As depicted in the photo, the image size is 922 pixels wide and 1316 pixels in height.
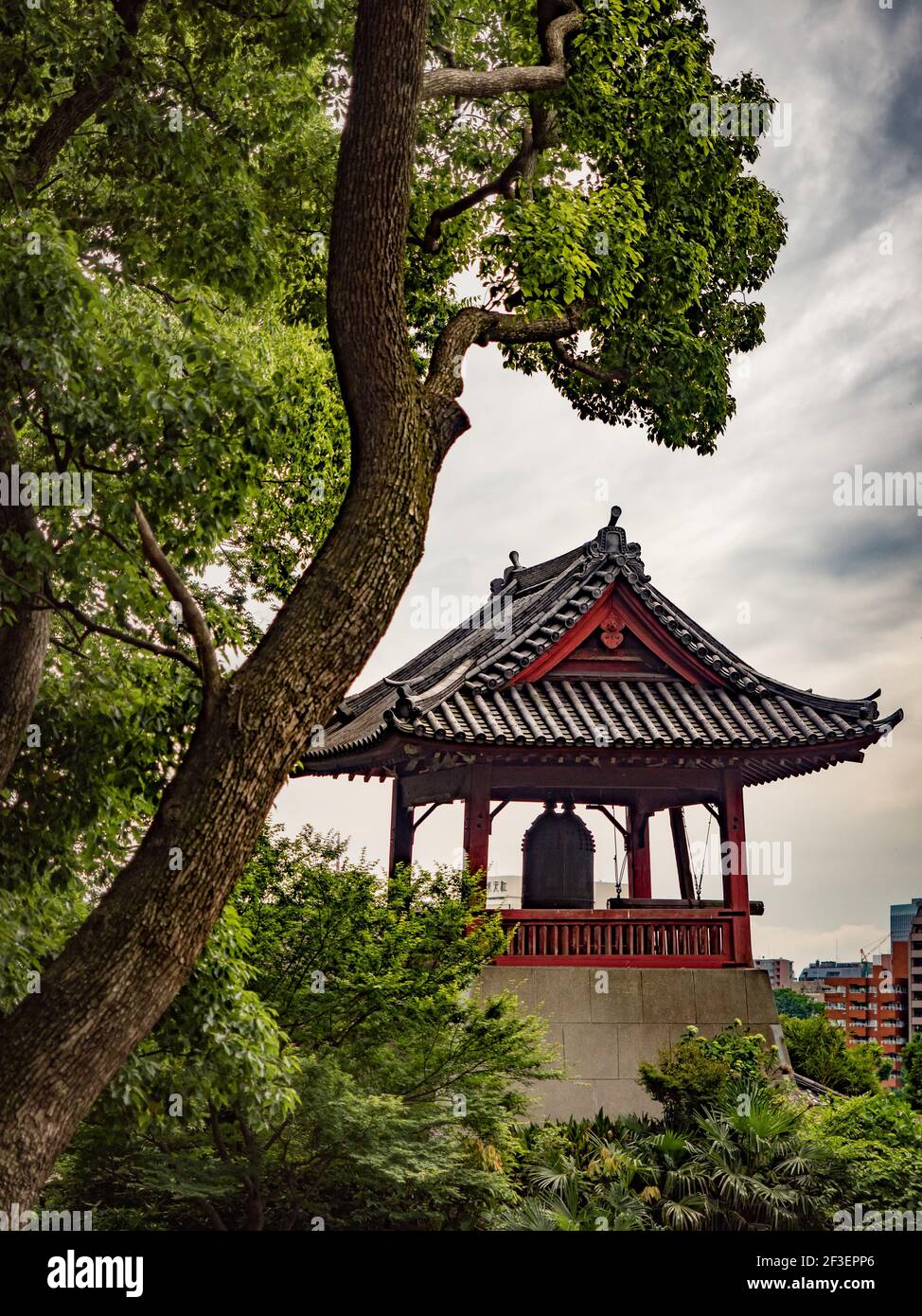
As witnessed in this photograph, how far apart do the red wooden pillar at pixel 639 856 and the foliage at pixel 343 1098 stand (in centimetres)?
561

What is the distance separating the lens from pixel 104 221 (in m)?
9.75

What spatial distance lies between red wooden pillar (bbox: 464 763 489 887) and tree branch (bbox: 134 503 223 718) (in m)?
7.31

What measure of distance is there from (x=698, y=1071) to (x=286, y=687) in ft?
26.0

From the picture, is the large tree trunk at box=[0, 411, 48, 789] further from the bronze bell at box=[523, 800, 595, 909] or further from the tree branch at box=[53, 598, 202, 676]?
the bronze bell at box=[523, 800, 595, 909]

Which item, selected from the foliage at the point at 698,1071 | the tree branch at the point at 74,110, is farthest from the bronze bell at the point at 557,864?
the tree branch at the point at 74,110

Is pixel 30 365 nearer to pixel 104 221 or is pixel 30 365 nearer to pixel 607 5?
pixel 104 221

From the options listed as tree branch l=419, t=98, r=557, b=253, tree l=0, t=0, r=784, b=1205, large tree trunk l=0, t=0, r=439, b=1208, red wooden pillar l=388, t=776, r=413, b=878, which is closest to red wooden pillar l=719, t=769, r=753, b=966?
red wooden pillar l=388, t=776, r=413, b=878

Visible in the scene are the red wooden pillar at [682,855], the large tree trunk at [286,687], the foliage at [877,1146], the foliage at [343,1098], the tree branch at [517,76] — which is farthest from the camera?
the red wooden pillar at [682,855]

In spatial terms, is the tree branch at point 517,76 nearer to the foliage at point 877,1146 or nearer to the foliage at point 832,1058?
the foliage at point 877,1146

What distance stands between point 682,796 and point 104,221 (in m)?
9.70

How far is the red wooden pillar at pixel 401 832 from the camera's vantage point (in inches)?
635

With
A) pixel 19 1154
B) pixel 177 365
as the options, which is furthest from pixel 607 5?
pixel 19 1154

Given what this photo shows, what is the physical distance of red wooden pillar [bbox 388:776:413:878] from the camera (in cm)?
1614

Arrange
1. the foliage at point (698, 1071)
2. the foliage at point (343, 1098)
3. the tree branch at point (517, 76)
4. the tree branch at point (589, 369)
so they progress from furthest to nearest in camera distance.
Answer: the foliage at point (698, 1071), the tree branch at point (589, 369), the foliage at point (343, 1098), the tree branch at point (517, 76)
